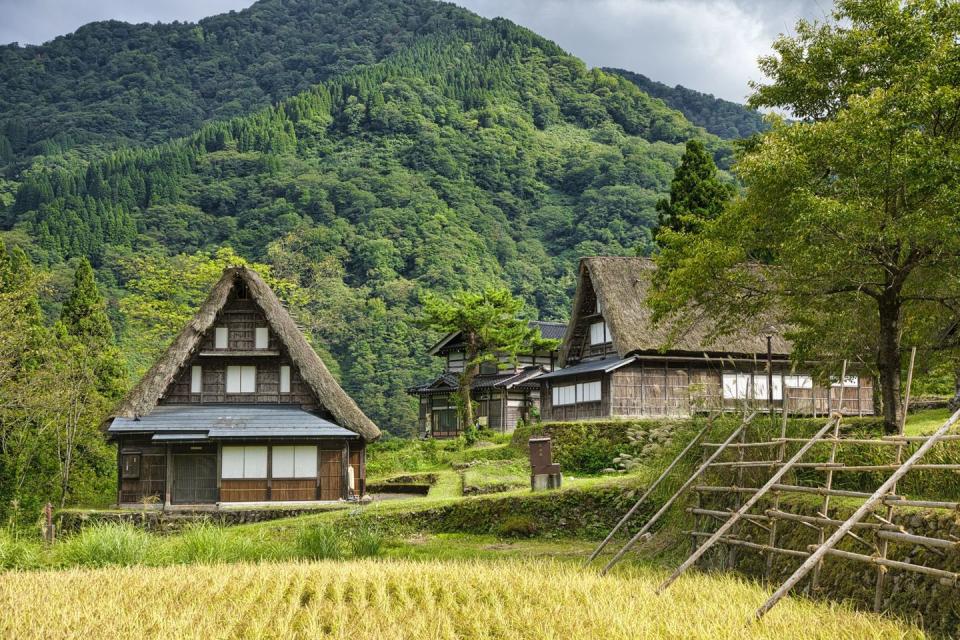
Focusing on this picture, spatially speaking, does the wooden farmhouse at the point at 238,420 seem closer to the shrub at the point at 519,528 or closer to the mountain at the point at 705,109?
the shrub at the point at 519,528

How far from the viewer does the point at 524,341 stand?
40.4 m

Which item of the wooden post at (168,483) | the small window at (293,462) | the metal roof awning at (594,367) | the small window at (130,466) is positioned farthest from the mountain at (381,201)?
the metal roof awning at (594,367)

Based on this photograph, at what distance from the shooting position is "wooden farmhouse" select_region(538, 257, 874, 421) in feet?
99.0

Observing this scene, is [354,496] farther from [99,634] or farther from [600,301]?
[99,634]

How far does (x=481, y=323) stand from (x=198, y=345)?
14567mm

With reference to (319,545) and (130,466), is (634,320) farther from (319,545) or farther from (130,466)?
(319,545)

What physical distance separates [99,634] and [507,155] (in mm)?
82768

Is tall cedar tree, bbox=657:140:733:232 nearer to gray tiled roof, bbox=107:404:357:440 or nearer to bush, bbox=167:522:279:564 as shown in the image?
gray tiled roof, bbox=107:404:357:440

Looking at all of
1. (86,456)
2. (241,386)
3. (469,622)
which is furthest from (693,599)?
(86,456)

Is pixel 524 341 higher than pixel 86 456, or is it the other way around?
pixel 524 341

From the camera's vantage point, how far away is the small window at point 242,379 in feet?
91.0

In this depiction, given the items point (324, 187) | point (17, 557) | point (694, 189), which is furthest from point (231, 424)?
point (324, 187)

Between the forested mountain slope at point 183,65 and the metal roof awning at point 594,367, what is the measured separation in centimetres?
8066

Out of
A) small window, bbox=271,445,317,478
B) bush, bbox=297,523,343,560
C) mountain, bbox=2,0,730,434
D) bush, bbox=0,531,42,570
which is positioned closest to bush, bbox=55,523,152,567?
bush, bbox=0,531,42,570
